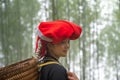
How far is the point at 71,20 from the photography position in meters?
15.0

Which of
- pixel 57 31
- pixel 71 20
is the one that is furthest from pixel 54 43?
pixel 71 20

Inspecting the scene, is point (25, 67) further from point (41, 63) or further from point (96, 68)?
point (96, 68)

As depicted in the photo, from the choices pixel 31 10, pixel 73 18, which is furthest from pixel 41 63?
pixel 31 10

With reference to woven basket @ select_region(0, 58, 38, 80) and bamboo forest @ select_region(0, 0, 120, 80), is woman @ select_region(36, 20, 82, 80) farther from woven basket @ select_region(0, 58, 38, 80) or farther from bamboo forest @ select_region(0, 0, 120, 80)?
bamboo forest @ select_region(0, 0, 120, 80)

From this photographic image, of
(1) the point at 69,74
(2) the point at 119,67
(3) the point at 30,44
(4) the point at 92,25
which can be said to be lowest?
(2) the point at 119,67

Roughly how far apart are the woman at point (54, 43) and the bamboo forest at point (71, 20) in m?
9.41

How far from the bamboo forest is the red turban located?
9456mm

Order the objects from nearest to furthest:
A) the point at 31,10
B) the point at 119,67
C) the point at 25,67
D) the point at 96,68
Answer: the point at 25,67
the point at 31,10
the point at 96,68
the point at 119,67

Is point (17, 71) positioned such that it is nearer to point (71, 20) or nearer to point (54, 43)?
point (54, 43)

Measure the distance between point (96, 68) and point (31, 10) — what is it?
4.93m

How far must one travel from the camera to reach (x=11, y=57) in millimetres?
15641

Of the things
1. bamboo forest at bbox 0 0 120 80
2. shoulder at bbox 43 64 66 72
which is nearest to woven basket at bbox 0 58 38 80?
shoulder at bbox 43 64 66 72

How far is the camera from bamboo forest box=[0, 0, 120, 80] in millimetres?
13648

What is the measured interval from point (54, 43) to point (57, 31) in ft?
0.28
